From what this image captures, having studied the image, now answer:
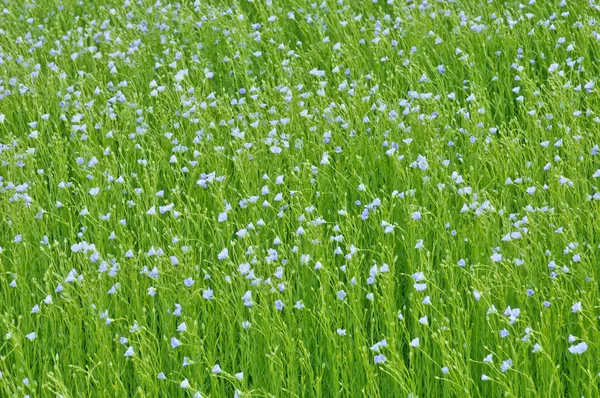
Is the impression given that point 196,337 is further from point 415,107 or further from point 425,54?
point 425,54

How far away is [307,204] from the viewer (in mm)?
5016

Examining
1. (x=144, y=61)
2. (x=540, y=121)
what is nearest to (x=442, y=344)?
(x=540, y=121)

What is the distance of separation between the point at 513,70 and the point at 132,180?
2.73 metres

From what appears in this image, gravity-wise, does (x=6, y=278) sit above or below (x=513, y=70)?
below

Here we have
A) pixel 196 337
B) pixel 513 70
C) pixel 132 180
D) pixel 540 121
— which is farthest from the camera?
pixel 513 70

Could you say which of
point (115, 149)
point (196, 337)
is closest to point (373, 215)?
point (196, 337)

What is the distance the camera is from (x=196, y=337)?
410cm

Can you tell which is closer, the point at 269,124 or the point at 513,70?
the point at 269,124

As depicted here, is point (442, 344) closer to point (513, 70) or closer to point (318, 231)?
point (318, 231)

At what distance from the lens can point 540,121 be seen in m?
5.45

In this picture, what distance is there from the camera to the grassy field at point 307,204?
161 inches

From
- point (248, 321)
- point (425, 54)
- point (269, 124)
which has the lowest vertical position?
point (248, 321)

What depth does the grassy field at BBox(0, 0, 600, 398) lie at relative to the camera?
4.09 meters

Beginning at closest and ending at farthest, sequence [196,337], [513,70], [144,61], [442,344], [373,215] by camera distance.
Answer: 1. [442,344]
2. [196,337]
3. [373,215]
4. [513,70]
5. [144,61]
